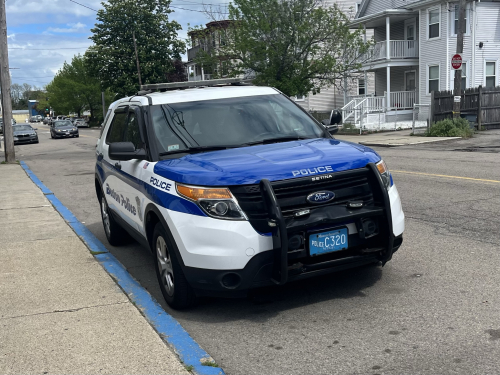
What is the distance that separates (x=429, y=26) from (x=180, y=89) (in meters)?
28.5

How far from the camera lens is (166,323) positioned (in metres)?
4.69

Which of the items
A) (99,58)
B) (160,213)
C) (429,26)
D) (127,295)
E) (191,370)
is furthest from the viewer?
(99,58)

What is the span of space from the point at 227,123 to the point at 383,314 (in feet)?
7.86

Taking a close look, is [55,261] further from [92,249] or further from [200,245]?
[200,245]

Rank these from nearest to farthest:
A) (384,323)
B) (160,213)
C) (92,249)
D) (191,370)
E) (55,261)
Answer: (191,370)
(384,323)
(160,213)
(55,261)
(92,249)

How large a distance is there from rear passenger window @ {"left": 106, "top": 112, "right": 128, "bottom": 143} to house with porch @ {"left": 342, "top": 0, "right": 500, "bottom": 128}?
76.6 feet

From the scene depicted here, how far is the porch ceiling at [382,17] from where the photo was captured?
108 ft

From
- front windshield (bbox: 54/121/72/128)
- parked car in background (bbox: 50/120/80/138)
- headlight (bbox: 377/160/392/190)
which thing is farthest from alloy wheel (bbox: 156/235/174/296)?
front windshield (bbox: 54/121/72/128)

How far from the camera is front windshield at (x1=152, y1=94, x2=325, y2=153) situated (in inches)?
223

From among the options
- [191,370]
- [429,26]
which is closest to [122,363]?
[191,370]

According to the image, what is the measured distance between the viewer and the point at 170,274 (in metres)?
5.00

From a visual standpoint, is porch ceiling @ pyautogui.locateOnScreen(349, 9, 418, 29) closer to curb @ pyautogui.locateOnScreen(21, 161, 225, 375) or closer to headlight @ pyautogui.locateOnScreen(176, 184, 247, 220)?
curb @ pyautogui.locateOnScreen(21, 161, 225, 375)

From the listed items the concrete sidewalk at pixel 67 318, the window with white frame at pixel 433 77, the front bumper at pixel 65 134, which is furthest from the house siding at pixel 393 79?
A: the concrete sidewalk at pixel 67 318

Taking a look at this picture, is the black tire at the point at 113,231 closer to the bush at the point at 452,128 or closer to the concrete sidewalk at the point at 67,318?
the concrete sidewalk at the point at 67,318
